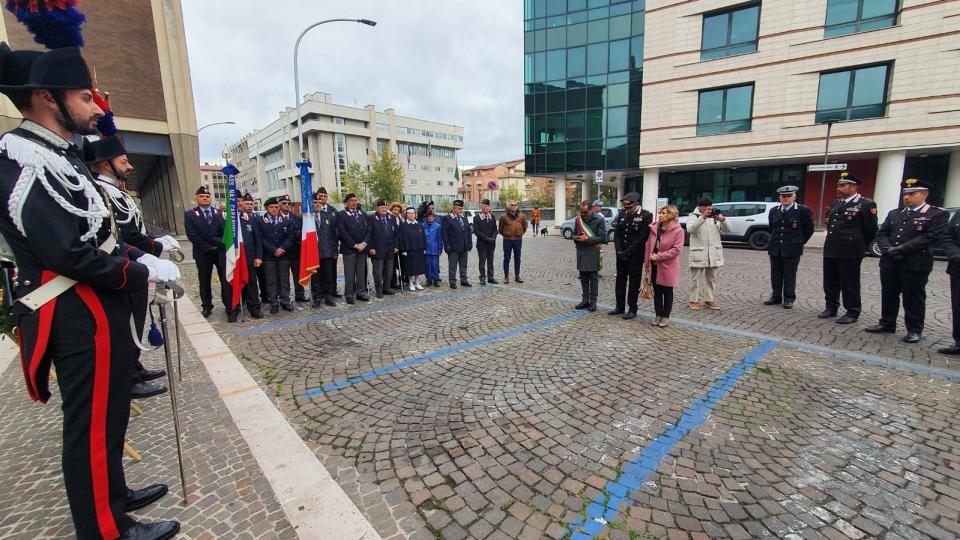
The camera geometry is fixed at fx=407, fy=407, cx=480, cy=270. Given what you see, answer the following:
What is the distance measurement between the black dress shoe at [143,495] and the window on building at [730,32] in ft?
89.7

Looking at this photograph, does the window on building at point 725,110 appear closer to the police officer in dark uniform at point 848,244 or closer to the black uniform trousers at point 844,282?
the police officer in dark uniform at point 848,244

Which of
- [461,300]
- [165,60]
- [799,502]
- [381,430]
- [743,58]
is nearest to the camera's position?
[799,502]

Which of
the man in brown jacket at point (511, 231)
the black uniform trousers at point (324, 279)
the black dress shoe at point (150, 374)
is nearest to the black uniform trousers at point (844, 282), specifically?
the man in brown jacket at point (511, 231)

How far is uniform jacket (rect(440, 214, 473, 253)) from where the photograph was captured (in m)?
9.29

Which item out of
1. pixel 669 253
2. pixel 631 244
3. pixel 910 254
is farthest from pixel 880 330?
pixel 631 244

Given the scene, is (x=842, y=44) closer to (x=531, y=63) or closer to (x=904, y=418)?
(x=531, y=63)

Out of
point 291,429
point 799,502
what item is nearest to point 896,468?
point 799,502

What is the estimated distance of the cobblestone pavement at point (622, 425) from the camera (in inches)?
93.4

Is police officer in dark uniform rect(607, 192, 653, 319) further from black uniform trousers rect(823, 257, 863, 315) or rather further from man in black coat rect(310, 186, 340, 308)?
man in black coat rect(310, 186, 340, 308)

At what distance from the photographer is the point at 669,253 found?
226 inches

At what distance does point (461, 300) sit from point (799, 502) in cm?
599

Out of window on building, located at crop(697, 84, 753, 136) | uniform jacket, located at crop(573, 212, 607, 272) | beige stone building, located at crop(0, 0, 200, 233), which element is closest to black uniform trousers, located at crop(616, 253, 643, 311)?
uniform jacket, located at crop(573, 212, 607, 272)

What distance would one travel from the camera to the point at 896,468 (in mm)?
2742

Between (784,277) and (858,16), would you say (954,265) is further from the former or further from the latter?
(858,16)
